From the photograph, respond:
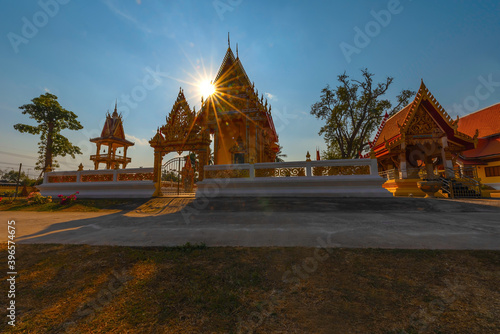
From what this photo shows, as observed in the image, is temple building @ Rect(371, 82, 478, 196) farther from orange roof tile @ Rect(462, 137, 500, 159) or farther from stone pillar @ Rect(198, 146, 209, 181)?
stone pillar @ Rect(198, 146, 209, 181)

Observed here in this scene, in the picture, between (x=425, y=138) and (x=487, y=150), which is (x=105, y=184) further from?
(x=487, y=150)

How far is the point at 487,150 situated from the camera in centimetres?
1568

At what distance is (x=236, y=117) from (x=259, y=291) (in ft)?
41.2

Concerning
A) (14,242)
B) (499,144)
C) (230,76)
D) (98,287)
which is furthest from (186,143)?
(499,144)

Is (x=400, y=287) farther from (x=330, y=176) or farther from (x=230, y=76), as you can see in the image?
(x=230, y=76)

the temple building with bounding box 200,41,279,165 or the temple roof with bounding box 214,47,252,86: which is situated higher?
the temple roof with bounding box 214,47,252,86

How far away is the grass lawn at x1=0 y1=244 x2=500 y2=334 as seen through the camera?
1.45 meters

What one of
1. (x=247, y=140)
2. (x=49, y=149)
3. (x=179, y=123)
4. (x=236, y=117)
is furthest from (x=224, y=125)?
(x=49, y=149)

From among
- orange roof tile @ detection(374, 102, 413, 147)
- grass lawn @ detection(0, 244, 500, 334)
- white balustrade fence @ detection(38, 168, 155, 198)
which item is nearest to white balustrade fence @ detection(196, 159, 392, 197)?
white balustrade fence @ detection(38, 168, 155, 198)

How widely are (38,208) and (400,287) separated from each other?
12.9m

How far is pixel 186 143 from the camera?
11242 millimetres

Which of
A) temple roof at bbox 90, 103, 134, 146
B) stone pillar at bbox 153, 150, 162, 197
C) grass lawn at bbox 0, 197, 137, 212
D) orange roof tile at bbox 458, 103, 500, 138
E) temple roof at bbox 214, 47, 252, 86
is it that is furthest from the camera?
temple roof at bbox 90, 103, 134, 146

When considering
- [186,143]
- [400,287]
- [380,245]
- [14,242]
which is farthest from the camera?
[186,143]

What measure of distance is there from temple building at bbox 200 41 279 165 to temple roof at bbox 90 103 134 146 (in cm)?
2361
